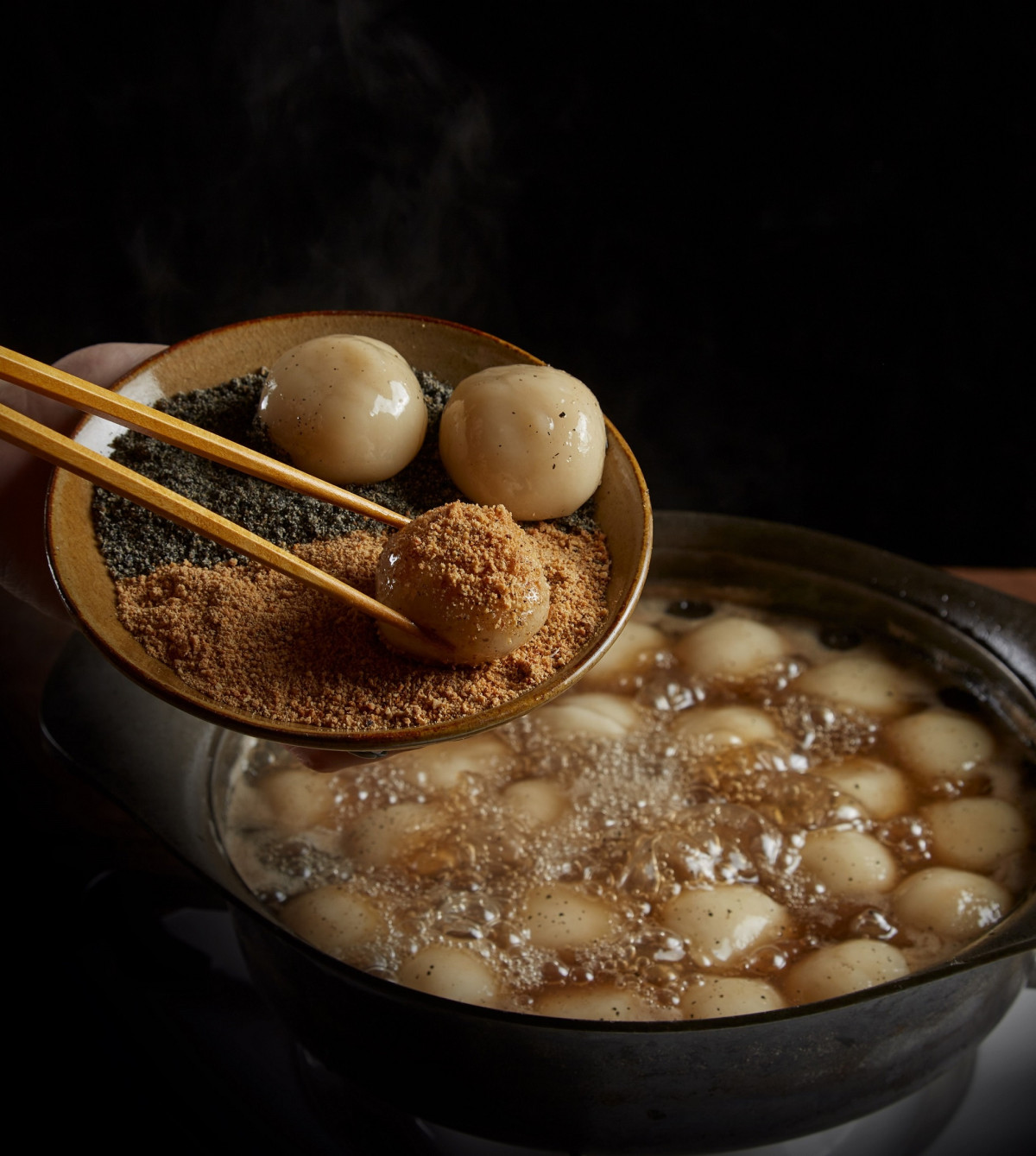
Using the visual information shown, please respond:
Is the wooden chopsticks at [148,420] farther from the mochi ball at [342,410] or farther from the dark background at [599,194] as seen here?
the dark background at [599,194]

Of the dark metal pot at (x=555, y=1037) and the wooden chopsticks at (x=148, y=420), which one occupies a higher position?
the wooden chopsticks at (x=148, y=420)

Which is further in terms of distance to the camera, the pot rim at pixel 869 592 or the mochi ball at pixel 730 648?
the mochi ball at pixel 730 648

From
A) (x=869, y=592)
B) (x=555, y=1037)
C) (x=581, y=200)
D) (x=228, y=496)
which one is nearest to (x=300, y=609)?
(x=228, y=496)

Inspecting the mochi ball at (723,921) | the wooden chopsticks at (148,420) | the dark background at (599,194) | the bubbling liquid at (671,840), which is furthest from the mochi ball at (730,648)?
the dark background at (599,194)

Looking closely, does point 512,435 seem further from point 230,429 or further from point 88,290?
point 88,290

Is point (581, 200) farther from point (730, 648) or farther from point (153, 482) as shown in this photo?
point (153, 482)

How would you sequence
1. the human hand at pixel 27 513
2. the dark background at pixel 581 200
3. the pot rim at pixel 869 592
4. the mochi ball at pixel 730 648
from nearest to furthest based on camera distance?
the pot rim at pixel 869 592 → the human hand at pixel 27 513 → the mochi ball at pixel 730 648 → the dark background at pixel 581 200
